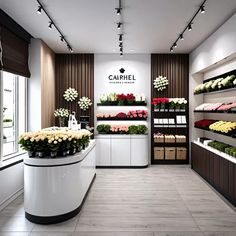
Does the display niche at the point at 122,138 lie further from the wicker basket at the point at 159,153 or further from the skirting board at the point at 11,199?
the skirting board at the point at 11,199

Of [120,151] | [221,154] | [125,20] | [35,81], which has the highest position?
[125,20]

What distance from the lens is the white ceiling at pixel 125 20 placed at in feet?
14.8

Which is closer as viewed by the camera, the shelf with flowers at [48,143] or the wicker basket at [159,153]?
the shelf with flowers at [48,143]

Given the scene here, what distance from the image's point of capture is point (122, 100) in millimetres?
8156

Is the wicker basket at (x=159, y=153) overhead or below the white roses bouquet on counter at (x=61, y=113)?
below

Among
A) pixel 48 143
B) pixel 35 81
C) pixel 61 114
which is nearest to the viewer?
pixel 48 143

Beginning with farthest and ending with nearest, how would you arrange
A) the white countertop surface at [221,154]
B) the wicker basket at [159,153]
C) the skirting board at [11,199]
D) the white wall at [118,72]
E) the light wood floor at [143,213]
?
1. the white wall at [118,72]
2. the wicker basket at [159,153]
3. the white countertop surface at [221,154]
4. the skirting board at [11,199]
5. the light wood floor at [143,213]

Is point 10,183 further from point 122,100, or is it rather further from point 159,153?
point 159,153

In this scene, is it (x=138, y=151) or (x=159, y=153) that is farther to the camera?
(x=159, y=153)

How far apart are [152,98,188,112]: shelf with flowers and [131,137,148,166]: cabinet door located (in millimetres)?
1067

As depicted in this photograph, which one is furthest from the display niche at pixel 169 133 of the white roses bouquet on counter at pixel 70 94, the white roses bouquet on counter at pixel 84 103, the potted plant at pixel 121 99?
the white roses bouquet on counter at pixel 70 94

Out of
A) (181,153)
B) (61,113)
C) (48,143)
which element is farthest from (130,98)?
(48,143)

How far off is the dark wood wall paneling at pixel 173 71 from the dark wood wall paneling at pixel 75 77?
205cm

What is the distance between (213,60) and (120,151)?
12.1ft
